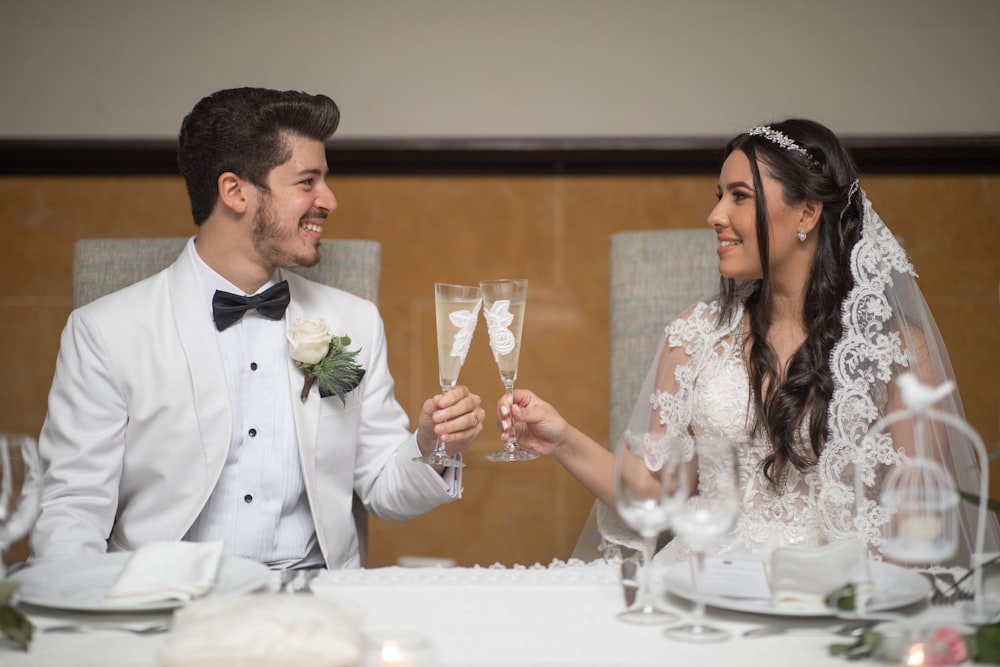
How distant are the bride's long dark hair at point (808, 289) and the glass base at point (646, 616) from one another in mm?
1095

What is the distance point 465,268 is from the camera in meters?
4.04

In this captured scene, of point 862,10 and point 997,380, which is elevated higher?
point 862,10

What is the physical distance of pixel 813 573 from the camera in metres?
1.55

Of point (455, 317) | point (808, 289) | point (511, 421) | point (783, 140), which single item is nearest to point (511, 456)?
point (511, 421)

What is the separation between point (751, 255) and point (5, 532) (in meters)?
1.88

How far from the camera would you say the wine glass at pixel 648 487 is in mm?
1420

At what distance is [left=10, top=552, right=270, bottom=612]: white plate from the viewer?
1.47 metres

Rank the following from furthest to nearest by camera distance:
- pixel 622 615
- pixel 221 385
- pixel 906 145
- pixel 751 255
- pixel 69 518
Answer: pixel 906 145 → pixel 751 255 → pixel 221 385 → pixel 69 518 → pixel 622 615

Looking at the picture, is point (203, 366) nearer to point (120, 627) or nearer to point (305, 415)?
point (305, 415)

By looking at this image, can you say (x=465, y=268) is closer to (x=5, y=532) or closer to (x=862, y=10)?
(x=862, y=10)

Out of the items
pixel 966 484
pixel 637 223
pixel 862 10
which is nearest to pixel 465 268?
pixel 637 223

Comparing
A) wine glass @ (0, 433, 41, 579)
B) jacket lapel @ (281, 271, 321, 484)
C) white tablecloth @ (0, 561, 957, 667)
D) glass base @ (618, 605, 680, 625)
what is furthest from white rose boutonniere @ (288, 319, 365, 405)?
glass base @ (618, 605, 680, 625)

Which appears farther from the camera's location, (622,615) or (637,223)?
(637,223)

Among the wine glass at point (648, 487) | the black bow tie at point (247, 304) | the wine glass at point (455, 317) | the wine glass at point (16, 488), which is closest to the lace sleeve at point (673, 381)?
the wine glass at point (455, 317)
